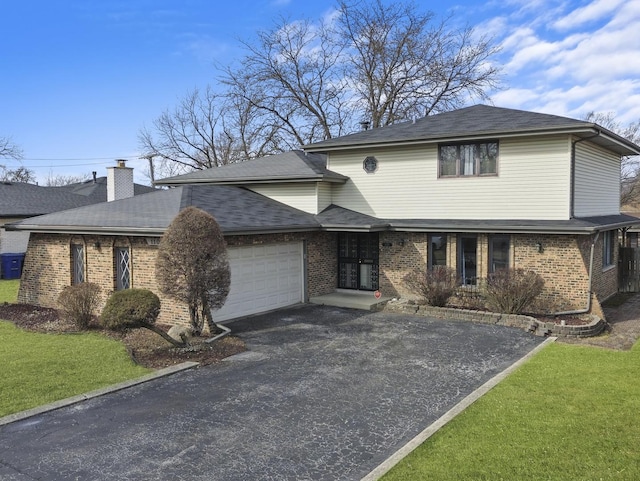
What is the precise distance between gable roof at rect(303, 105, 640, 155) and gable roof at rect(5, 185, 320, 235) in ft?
10.8

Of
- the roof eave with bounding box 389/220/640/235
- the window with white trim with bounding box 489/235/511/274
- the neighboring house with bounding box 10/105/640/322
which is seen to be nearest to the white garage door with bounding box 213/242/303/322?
the neighboring house with bounding box 10/105/640/322

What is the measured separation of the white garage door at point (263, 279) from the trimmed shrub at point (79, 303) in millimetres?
2970

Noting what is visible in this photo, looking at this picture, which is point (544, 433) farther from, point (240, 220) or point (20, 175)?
point (20, 175)

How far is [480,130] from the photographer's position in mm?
14047

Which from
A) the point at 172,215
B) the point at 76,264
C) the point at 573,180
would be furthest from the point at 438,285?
the point at 76,264

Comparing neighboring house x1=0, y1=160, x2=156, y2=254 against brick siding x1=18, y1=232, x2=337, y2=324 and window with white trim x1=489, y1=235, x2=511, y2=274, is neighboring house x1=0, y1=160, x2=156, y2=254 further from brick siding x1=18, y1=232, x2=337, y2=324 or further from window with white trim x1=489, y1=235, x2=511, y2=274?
window with white trim x1=489, y1=235, x2=511, y2=274

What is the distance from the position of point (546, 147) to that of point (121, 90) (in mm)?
22910

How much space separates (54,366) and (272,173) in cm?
979

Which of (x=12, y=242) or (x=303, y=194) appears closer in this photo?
(x=303, y=194)

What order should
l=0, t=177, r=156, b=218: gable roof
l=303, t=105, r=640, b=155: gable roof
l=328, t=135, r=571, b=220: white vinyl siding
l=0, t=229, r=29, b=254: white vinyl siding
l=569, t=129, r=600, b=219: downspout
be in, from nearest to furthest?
l=303, t=105, r=640, b=155: gable roof
l=569, t=129, r=600, b=219: downspout
l=328, t=135, r=571, b=220: white vinyl siding
l=0, t=229, r=29, b=254: white vinyl siding
l=0, t=177, r=156, b=218: gable roof

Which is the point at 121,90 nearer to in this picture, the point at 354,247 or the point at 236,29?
the point at 236,29

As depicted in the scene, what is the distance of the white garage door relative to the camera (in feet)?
42.8

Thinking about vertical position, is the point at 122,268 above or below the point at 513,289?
above

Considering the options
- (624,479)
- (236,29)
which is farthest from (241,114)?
(624,479)
